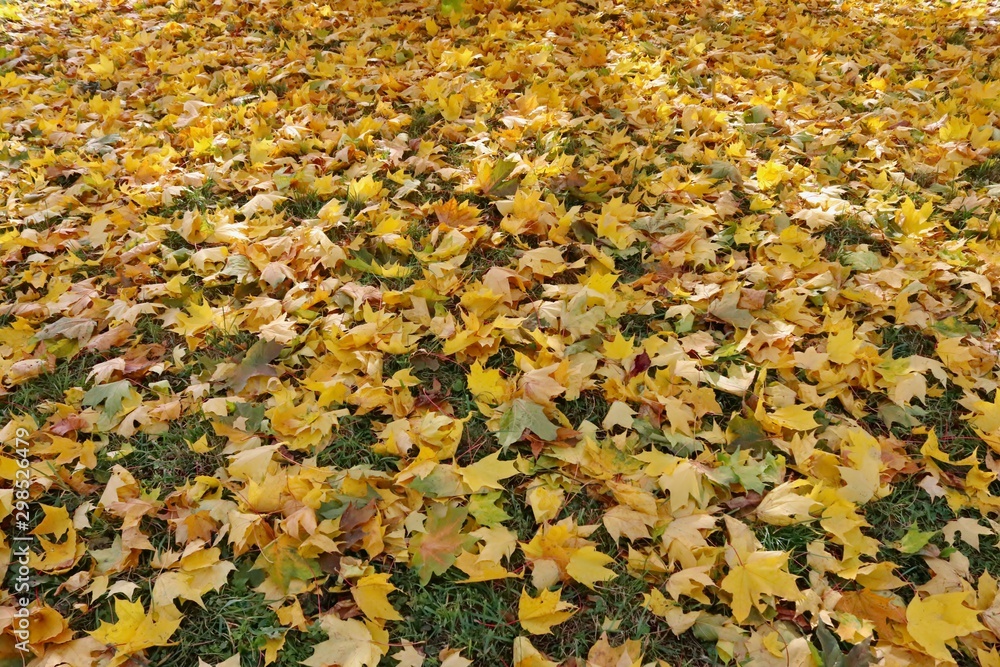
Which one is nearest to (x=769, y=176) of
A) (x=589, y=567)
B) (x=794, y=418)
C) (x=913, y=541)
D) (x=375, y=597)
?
(x=794, y=418)

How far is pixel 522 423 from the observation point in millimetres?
1940

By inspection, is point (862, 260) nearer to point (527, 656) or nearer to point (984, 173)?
point (984, 173)

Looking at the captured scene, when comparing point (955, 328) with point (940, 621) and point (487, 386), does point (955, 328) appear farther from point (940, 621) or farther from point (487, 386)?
point (487, 386)

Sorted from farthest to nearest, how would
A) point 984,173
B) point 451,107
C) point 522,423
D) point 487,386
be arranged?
point 451,107 < point 984,173 < point 487,386 < point 522,423

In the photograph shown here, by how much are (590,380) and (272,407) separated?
1.06m

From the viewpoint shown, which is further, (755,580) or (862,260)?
(862,260)

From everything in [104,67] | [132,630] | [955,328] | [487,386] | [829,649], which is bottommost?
[132,630]

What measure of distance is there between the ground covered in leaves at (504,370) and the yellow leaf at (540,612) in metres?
0.02

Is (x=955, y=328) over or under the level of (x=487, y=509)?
over

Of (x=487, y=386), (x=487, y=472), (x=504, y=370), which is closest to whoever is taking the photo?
(x=487, y=472)

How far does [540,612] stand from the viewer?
1.55 m

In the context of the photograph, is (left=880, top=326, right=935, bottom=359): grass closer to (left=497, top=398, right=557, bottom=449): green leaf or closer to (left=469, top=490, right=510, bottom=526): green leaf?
(left=497, top=398, right=557, bottom=449): green leaf

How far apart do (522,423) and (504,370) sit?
298 millimetres

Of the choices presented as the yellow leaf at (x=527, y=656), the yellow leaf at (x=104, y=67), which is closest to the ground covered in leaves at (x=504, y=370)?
the yellow leaf at (x=527, y=656)
